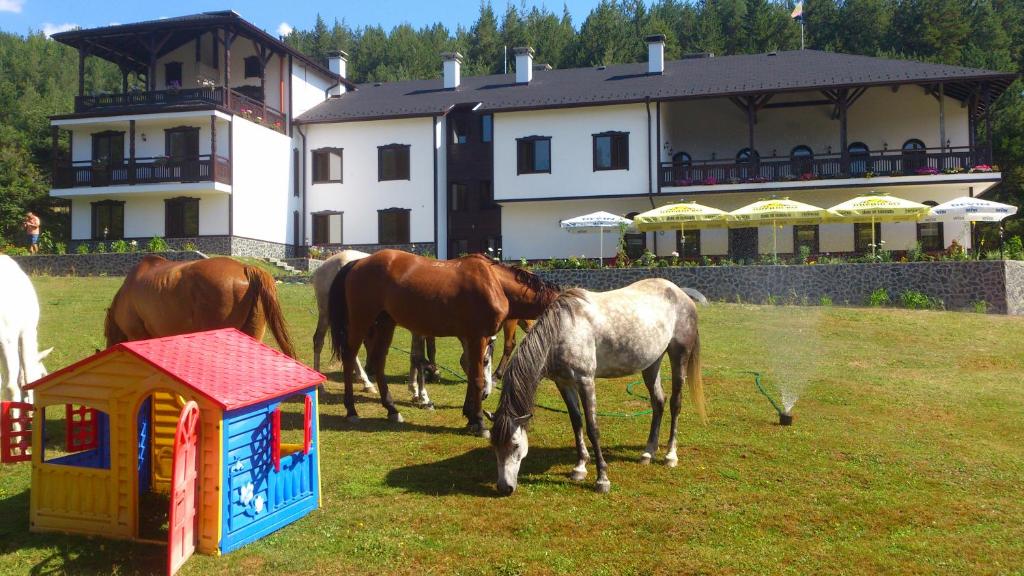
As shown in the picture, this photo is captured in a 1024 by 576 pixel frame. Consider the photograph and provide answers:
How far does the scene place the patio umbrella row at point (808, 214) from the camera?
2614 cm

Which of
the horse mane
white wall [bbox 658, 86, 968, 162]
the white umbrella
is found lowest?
the horse mane

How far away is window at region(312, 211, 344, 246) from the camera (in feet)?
128

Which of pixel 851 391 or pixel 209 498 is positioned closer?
pixel 209 498

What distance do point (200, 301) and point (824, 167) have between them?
3020cm

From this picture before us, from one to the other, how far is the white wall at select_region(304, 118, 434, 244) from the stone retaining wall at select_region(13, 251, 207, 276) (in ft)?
28.4

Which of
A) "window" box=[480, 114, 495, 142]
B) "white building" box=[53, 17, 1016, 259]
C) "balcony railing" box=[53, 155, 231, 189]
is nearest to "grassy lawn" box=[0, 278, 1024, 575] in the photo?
"white building" box=[53, 17, 1016, 259]

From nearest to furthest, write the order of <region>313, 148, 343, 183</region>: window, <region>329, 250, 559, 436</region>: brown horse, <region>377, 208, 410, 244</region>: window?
<region>329, 250, 559, 436</region>: brown horse
<region>377, 208, 410, 244</region>: window
<region>313, 148, 343, 183</region>: window

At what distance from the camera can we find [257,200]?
3653 centimetres

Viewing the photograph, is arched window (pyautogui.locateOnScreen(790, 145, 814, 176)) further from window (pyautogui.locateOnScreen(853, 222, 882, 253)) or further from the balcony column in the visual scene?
the balcony column

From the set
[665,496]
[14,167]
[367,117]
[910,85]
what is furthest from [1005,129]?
[14,167]

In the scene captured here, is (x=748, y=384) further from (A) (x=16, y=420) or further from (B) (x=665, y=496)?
(A) (x=16, y=420)

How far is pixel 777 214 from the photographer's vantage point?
2816 cm

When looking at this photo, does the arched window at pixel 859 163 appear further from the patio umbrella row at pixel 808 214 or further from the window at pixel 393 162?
the window at pixel 393 162

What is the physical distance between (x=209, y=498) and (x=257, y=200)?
32755 mm
